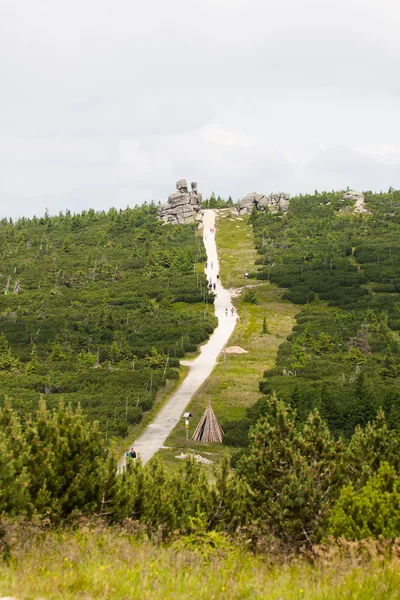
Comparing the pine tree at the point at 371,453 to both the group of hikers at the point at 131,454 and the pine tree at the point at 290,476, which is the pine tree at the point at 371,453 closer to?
the pine tree at the point at 290,476

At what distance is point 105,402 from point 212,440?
10186 mm

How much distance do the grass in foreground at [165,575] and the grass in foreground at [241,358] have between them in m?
21.8

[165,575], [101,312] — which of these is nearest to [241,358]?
[101,312]

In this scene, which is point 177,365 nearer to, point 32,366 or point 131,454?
point 32,366

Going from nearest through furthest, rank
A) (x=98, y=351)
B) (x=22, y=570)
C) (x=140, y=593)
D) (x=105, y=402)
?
1. (x=140, y=593)
2. (x=22, y=570)
3. (x=105, y=402)
4. (x=98, y=351)

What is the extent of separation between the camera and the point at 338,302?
3179 inches

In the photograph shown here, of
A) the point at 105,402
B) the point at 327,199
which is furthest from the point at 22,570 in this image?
the point at 327,199

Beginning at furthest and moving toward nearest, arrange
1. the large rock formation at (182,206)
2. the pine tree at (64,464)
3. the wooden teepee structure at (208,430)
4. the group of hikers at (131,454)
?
the large rock formation at (182,206), the wooden teepee structure at (208,430), the group of hikers at (131,454), the pine tree at (64,464)

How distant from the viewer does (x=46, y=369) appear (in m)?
58.5

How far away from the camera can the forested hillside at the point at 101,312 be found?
51.1 meters

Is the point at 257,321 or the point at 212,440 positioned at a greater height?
the point at 257,321

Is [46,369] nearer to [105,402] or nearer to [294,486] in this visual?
[105,402]

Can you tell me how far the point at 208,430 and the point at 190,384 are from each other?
13.7 meters

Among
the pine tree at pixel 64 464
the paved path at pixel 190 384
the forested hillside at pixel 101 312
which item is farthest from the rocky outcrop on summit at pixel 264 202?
the pine tree at pixel 64 464
